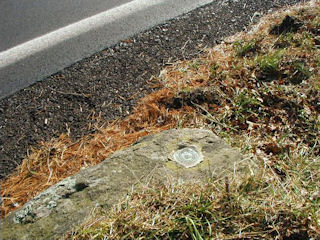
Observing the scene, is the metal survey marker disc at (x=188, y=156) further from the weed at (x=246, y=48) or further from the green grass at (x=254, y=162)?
Answer: the weed at (x=246, y=48)

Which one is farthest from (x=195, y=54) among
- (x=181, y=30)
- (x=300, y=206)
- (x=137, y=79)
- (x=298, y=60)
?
(x=300, y=206)

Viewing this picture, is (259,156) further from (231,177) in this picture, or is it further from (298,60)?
(298,60)

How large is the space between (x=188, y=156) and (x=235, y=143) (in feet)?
2.49

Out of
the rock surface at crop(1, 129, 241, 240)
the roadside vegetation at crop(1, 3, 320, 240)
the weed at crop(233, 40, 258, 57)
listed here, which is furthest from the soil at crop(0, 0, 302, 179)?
the rock surface at crop(1, 129, 241, 240)

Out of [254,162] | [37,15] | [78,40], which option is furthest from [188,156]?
[37,15]

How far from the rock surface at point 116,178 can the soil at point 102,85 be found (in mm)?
955

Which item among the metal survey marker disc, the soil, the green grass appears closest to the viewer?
the green grass

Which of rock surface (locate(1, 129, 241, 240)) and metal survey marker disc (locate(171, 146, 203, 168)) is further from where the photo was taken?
metal survey marker disc (locate(171, 146, 203, 168))

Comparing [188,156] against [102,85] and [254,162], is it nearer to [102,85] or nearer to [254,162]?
[254,162]

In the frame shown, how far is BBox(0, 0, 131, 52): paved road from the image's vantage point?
4.29 meters

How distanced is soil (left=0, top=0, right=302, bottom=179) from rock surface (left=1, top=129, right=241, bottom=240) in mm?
955

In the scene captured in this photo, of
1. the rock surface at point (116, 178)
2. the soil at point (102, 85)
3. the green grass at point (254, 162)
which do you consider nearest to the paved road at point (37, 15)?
the soil at point (102, 85)

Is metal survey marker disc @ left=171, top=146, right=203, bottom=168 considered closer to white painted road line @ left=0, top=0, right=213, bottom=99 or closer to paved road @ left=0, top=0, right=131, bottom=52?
white painted road line @ left=0, top=0, right=213, bottom=99

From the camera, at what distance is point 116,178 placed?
2066 millimetres
